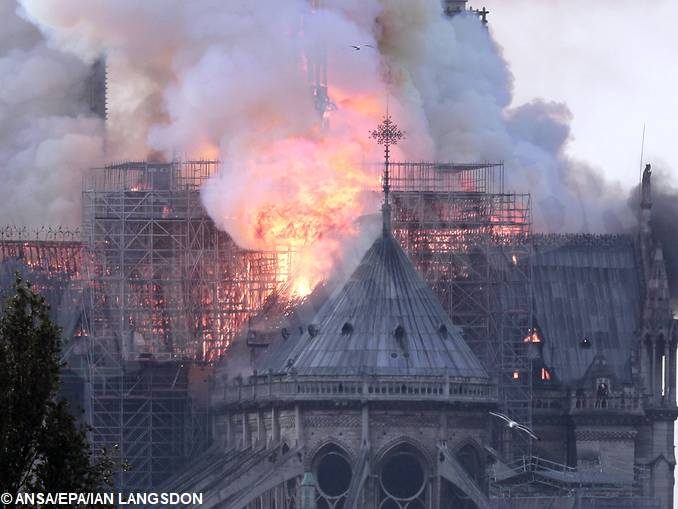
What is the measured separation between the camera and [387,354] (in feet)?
552

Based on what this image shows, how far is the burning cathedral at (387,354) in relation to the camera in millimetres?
167000

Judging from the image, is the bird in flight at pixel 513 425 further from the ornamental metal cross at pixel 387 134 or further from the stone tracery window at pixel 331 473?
the ornamental metal cross at pixel 387 134

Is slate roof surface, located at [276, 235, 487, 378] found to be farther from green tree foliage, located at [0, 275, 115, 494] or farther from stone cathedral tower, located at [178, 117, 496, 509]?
green tree foliage, located at [0, 275, 115, 494]

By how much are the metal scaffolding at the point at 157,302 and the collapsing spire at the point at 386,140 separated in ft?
23.8

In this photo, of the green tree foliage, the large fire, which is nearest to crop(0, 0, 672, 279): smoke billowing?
the large fire

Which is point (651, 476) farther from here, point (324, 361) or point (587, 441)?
A: point (324, 361)

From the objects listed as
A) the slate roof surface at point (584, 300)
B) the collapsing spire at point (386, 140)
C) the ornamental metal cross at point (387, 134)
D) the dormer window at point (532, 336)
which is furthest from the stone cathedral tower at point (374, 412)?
the slate roof surface at point (584, 300)

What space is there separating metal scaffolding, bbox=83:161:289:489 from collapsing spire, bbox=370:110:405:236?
7.25 meters

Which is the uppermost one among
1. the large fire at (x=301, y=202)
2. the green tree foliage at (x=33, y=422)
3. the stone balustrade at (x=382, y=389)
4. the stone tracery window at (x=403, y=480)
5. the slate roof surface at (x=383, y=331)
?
the large fire at (x=301, y=202)

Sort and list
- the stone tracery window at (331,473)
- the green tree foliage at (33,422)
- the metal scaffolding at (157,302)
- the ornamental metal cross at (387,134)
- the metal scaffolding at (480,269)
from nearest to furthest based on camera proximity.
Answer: the green tree foliage at (33,422)
the stone tracery window at (331,473)
the ornamental metal cross at (387,134)
the metal scaffolding at (480,269)
the metal scaffolding at (157,302)

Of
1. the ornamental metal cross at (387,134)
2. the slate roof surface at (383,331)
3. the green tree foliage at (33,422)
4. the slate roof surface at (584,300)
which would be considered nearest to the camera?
the green tree foliage at (33,422)

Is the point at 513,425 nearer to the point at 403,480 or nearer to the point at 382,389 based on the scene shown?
the point at 403,480

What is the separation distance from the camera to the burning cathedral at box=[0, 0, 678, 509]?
167m

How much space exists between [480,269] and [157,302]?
15745 millimetres
